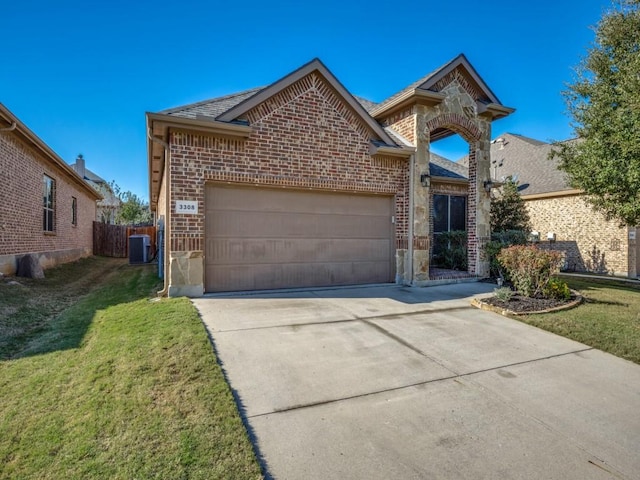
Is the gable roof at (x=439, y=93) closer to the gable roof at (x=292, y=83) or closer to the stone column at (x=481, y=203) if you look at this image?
the stone column at (x=481, y=203)

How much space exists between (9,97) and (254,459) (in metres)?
17.0

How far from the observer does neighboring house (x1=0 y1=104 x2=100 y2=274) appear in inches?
341

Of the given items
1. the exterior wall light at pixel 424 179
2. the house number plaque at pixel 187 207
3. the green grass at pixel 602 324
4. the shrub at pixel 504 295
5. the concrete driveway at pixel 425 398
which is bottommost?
the concrete driveway at pixel 425 398

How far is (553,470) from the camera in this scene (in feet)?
7.53

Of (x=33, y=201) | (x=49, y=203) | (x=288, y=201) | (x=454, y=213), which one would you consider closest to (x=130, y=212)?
(x=49, y=203)

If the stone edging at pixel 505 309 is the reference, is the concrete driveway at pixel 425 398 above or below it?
below

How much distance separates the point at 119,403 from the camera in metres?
2.96

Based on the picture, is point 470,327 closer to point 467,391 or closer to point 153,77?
point 467,391

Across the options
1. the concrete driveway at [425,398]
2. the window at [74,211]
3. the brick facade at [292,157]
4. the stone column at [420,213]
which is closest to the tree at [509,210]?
the stone column at [420,213]

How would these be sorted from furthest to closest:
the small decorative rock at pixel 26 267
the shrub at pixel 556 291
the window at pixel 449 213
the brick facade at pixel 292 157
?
the window at pixel 449 213 → the small decorative rock at pixel 26 267 → the shrub at pixel 556 291 → the brick facade at pixel 292 157

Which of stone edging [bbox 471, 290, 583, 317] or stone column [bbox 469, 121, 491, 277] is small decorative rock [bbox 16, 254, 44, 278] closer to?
stone edging [bbox 471, 290, 583, 317]

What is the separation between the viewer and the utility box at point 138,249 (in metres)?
15.8

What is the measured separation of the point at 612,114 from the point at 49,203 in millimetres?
17284

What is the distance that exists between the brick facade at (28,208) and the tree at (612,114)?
1496cm
